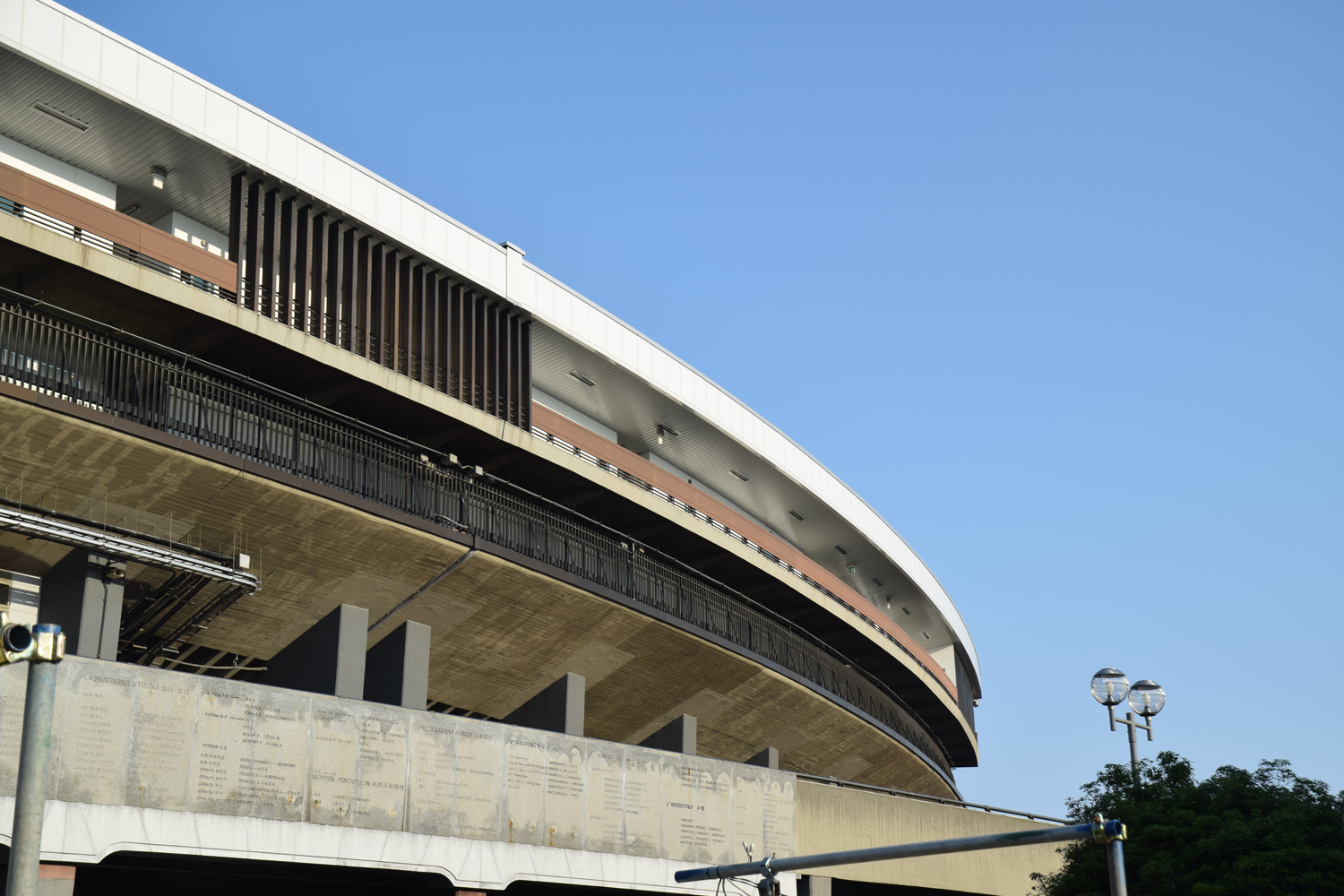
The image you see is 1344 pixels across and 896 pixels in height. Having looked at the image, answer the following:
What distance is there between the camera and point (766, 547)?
31.9 m

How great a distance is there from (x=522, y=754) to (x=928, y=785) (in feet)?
84.3

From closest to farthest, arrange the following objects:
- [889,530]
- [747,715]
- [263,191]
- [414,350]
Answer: [263,191] → [414,350] → [747,715] → [889,530]

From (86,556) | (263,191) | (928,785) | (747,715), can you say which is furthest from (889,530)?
(86,556)

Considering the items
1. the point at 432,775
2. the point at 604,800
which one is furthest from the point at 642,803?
the point at 432,775

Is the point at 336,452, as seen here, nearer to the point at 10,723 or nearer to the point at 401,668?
the point at 401,668

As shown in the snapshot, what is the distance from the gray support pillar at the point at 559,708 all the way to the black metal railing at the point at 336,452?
1.98 m

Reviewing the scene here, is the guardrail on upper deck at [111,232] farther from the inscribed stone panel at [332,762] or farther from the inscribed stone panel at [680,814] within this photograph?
the inscribed stone panel at [680,814]

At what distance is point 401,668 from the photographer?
21656 millimetres

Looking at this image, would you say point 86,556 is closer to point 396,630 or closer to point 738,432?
point 396,630

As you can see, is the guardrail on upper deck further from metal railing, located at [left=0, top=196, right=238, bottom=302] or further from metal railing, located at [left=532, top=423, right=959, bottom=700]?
metal railing, located at [left=532, top=423, right=959, bottom=700]

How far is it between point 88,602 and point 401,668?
524 cm

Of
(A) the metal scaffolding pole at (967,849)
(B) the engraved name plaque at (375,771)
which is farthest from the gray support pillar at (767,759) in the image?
(A) the metal scaffolding pole at (967,849)

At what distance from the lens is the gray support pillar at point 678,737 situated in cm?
2652

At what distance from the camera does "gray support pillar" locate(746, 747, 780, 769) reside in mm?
29516
